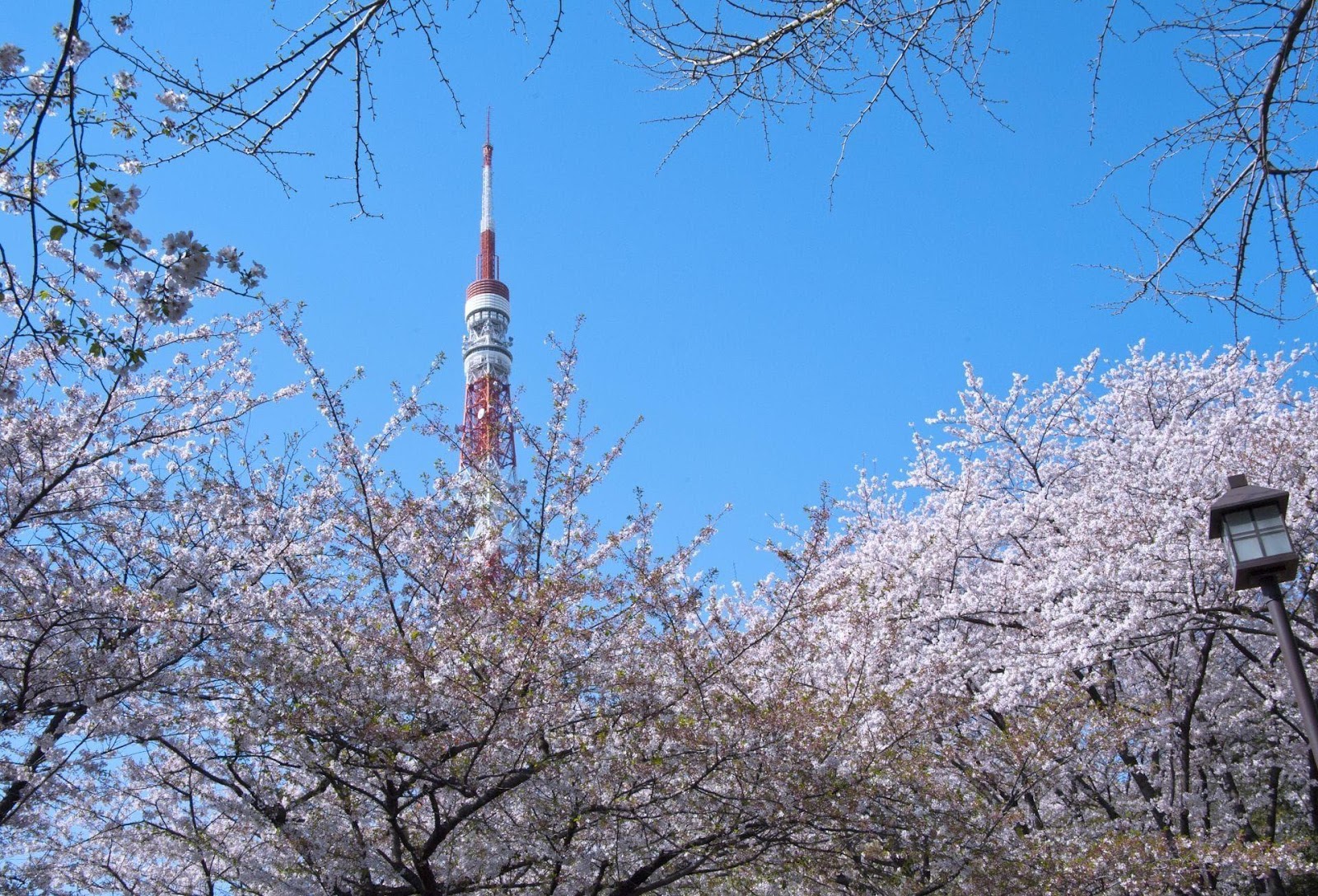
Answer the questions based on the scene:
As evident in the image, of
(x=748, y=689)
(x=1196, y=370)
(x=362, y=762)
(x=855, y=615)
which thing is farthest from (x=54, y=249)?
(x=1196, y=370)

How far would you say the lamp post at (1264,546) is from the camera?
4703mm

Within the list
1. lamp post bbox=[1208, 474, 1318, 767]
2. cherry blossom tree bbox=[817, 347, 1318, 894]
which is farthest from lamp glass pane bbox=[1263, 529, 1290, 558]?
cherry blossom tree bbox=[817, 347, 1318, 894]

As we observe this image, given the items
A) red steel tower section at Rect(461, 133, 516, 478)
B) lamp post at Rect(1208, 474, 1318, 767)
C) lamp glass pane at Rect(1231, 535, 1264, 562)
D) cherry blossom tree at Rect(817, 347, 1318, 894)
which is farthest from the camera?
red steel tower section at Rect(461, 133, 516, 478)

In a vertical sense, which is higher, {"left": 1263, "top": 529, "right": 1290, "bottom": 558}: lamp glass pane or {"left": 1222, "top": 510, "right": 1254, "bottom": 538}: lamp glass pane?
{"left": 1222, "top": 510, "right": 1254, "bottom": 538}: lamp glass pane

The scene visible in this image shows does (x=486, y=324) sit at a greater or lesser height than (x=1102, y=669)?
greater

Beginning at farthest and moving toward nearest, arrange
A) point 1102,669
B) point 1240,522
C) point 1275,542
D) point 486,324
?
point 486,324 < point 1102,669 < point 1240,522 < point 1275,542

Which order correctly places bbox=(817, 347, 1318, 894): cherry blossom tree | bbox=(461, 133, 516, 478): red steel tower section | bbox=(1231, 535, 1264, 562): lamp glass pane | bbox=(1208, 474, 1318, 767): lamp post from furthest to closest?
bbox=(461, 133, 516, 478): red steel tower section
bbox=(817, 347, 1318, 894): cherry blossom tree
bbox=(1231, 535, 1264, 562): lamp glass pane
bbox=(1208, 474, 1318, 767): lamp post

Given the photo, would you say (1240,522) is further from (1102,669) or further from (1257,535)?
(1102,669)

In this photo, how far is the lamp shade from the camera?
188 inches

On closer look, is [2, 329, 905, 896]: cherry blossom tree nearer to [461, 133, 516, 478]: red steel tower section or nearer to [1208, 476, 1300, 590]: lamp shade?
[1208, 476, 1300, 590]: lamp shade

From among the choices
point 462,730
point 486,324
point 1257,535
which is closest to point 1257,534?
point 1257,535

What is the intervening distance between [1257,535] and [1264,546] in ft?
0.19

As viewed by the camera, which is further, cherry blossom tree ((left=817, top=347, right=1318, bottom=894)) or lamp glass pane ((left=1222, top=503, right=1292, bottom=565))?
cherry blossom tree ((left=817, top=347, right=1318, bottom=894))

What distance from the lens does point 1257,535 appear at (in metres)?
4.84
